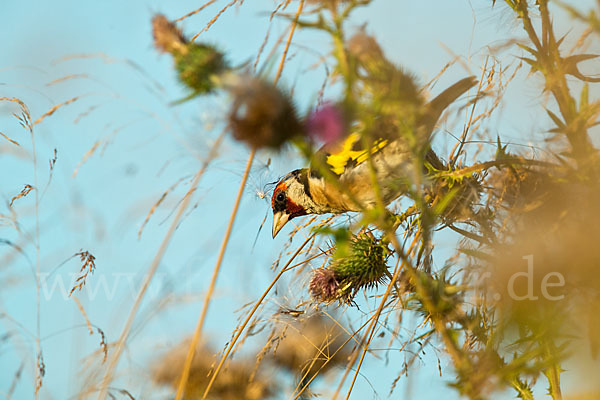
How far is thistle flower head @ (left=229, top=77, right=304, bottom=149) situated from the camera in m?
0.84

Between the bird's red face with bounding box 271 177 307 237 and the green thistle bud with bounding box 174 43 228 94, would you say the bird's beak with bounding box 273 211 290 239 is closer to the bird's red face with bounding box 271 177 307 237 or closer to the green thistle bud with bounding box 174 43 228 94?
the bird's red face with bounding box 271 177 307 237

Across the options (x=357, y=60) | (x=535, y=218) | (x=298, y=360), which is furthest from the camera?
(x=298, y=360)

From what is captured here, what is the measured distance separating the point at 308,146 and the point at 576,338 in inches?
27.7

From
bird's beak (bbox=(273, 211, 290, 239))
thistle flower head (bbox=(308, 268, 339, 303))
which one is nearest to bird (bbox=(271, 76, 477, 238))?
bird's beak (bbox=(273, 211, 290, 239))

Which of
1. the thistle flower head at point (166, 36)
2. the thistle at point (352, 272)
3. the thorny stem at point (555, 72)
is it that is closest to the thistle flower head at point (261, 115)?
the thistle flower head at point (166, 36)

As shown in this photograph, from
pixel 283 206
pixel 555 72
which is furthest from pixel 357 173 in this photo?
pixel 555 72

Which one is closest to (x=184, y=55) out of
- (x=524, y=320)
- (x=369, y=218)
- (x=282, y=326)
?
(x=369, y=218)

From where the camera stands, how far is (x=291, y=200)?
2922mm

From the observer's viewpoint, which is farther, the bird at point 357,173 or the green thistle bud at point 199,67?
the bird at point 357,173

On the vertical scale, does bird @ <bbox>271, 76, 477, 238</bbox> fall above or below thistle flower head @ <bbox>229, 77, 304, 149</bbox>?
above

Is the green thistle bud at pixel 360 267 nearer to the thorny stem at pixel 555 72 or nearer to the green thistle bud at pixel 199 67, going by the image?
the thorny stem at pixel 555 72

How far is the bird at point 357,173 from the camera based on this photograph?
1.48m

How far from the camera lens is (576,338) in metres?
1.07

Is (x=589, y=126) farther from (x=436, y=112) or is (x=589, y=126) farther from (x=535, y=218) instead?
(x=436, y=112)
